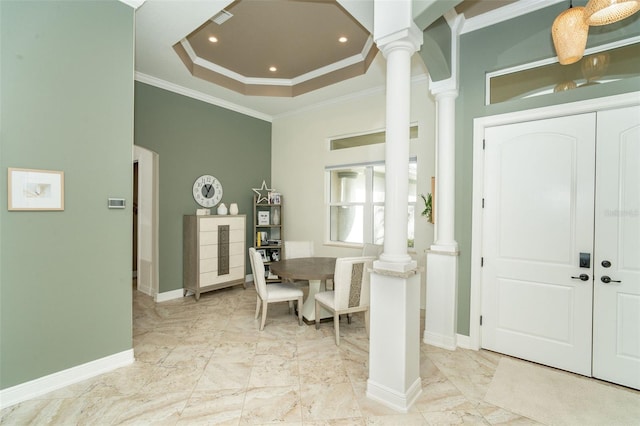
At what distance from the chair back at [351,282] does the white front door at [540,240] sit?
47.5 inches

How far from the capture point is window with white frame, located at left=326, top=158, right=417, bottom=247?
4.99m

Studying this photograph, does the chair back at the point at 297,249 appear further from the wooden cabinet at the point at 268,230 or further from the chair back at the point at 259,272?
the wooden cabinet at the point at 268,230

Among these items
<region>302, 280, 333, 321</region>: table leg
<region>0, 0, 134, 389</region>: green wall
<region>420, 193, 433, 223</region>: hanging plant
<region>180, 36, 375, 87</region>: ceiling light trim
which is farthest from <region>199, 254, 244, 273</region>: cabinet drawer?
<region>420, 193, 433, 223</region>: hanging plant

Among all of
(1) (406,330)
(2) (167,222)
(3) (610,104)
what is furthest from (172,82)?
(3) (610,104)

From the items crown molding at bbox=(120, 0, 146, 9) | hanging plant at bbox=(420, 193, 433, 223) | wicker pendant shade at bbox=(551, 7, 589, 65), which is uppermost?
crown molding at bbox=(120, 0, 146, 9)

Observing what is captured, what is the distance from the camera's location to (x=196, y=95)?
16.4 ft

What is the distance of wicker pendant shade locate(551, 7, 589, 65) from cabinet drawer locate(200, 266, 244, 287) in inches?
191

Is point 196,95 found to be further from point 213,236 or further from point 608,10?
point 608,10

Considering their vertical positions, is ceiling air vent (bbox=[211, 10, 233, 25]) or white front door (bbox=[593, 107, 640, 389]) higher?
ceiling air vent (bbox=[211, 10, 233, 25])

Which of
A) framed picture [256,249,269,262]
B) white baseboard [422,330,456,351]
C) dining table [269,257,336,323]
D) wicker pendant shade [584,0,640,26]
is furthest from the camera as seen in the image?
framed picture [256,249,269,262]

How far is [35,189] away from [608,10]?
13.4 ft

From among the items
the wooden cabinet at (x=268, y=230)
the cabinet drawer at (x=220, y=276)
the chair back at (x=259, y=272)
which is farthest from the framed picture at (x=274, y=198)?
the chair back at (x=259, y=272)

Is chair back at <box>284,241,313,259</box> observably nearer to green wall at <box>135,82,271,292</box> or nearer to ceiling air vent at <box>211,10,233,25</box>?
green wall at <box>135,82,271,292</box>

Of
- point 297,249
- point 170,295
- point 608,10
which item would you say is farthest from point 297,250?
point 608,10
